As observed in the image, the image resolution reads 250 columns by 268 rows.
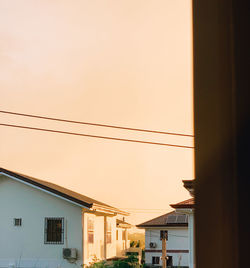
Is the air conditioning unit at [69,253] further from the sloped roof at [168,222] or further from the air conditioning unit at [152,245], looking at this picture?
the air conditioning unit at [152,245]

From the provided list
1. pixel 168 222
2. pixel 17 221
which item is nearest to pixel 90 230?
pixel 17 221

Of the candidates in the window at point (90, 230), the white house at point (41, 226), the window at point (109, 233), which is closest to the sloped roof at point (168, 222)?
the window at point (109, 233)

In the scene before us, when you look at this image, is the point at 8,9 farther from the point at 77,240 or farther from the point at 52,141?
the point at 77,240

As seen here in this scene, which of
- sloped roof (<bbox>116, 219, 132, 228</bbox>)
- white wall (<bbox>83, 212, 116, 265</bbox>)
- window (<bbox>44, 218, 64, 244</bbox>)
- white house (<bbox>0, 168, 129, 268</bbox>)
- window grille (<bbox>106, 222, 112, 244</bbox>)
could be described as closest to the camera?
white house (<bbox>0, 168, 129, 268</bbox>)

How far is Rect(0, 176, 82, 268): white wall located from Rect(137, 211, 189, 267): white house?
13795 mm

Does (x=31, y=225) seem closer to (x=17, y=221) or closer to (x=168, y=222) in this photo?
(x=17, y=221)

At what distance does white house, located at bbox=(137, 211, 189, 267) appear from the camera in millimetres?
34469

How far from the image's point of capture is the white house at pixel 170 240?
113 ft

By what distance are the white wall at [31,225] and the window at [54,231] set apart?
5.7 inches

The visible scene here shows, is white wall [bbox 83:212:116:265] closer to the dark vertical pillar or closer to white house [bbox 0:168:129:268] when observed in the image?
white house [bbox 0:168:129:268]

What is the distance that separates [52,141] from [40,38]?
10.0 meters

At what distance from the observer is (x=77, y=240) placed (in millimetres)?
20797

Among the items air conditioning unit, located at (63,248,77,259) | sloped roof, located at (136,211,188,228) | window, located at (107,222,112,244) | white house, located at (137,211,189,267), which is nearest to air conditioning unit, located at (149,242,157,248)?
white house, located at (137,211,189,267)

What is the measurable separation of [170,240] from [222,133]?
34606 mm
